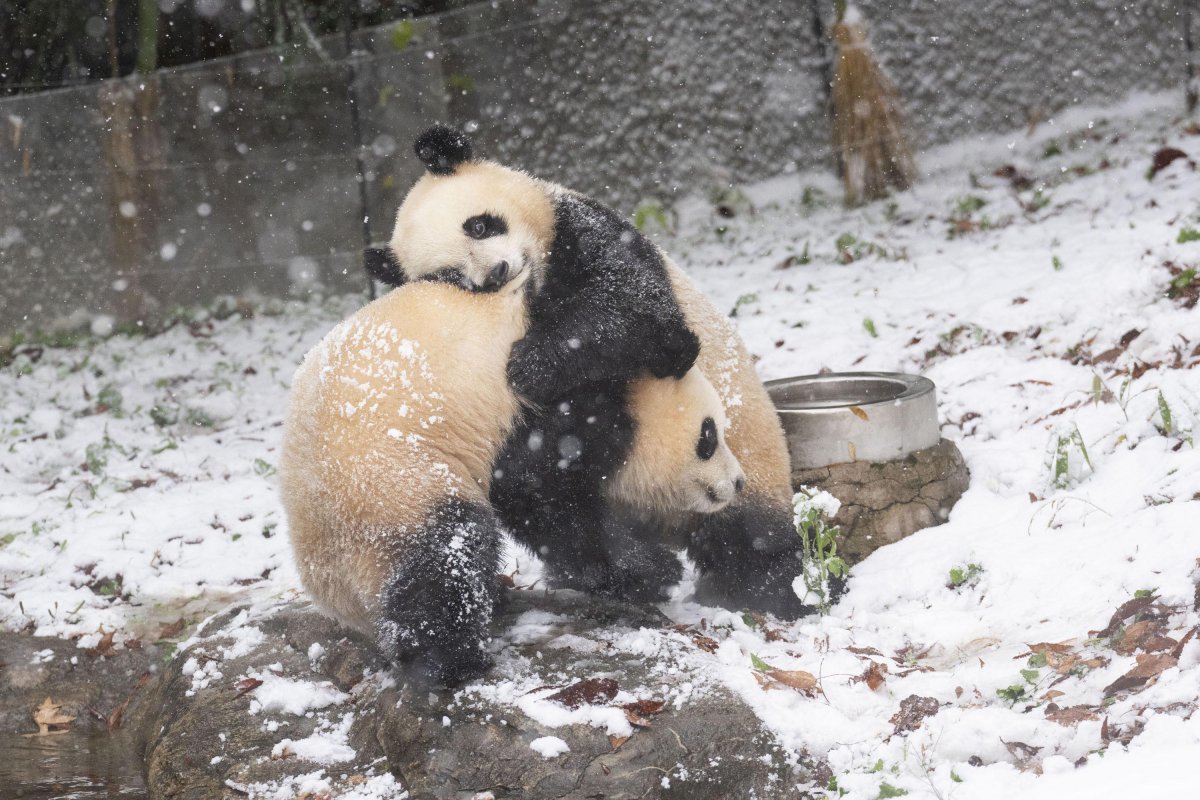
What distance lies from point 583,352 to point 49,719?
96.6 inches

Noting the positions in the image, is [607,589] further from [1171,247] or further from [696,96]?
[696,96]

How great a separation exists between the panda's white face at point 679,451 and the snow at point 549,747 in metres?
0.94

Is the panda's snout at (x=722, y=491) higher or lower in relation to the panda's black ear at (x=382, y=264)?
lower

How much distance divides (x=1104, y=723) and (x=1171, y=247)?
13.0ft

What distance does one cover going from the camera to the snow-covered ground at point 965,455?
2803 millimetres

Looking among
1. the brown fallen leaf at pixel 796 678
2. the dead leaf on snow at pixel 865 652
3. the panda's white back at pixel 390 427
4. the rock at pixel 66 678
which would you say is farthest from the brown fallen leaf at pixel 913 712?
the rock at pixel 66 678

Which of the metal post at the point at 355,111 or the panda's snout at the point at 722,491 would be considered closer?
the panda's snout at the point at 722,491

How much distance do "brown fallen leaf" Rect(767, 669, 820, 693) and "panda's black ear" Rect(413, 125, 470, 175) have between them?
5.93 feet

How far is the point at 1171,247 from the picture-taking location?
19.0 ft

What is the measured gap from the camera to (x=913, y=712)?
2902 mm

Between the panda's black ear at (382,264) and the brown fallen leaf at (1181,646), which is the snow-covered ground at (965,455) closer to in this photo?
the brown fallen leaf at (1181,646)

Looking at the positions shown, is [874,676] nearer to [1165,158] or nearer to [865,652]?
[865,652]

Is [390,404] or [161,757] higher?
[390,404]

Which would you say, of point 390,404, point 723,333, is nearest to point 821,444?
point 723,333
